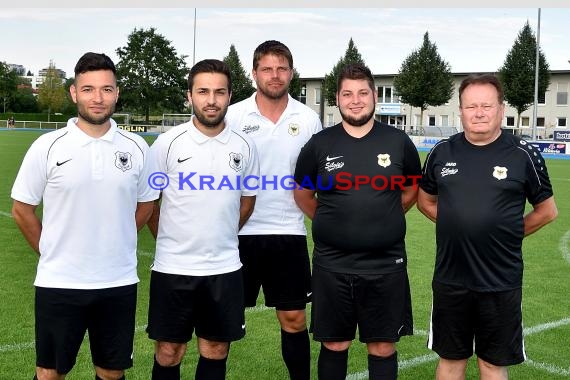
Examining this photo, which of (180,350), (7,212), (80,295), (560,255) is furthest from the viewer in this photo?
(7,212)

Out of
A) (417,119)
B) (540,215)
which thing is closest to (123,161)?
(540,215)

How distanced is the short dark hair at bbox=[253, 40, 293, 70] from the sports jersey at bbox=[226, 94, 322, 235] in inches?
13.0

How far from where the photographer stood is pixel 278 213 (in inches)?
162

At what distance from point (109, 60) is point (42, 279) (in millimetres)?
1172

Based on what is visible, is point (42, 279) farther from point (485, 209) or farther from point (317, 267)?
point (485, 209)

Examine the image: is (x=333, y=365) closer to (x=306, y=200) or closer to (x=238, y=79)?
(x=306, y=200)

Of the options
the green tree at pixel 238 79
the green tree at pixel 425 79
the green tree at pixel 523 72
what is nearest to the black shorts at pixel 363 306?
the green tree at pixel 523 72

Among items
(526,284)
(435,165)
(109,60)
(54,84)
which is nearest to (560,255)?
(526,284)

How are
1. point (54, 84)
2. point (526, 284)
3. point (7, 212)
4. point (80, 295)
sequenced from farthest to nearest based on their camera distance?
point (54, 84) < point (7, 212) < point (526, 284) < point (80, 295)

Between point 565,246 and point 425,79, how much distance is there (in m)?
43.0

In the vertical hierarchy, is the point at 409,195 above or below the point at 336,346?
above

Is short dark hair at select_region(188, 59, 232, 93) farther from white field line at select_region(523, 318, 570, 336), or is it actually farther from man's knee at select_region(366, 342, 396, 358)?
white field line at select_region(523, 318, 570, 336)

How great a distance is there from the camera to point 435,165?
354cm

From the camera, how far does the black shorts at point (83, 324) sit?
122 inches
